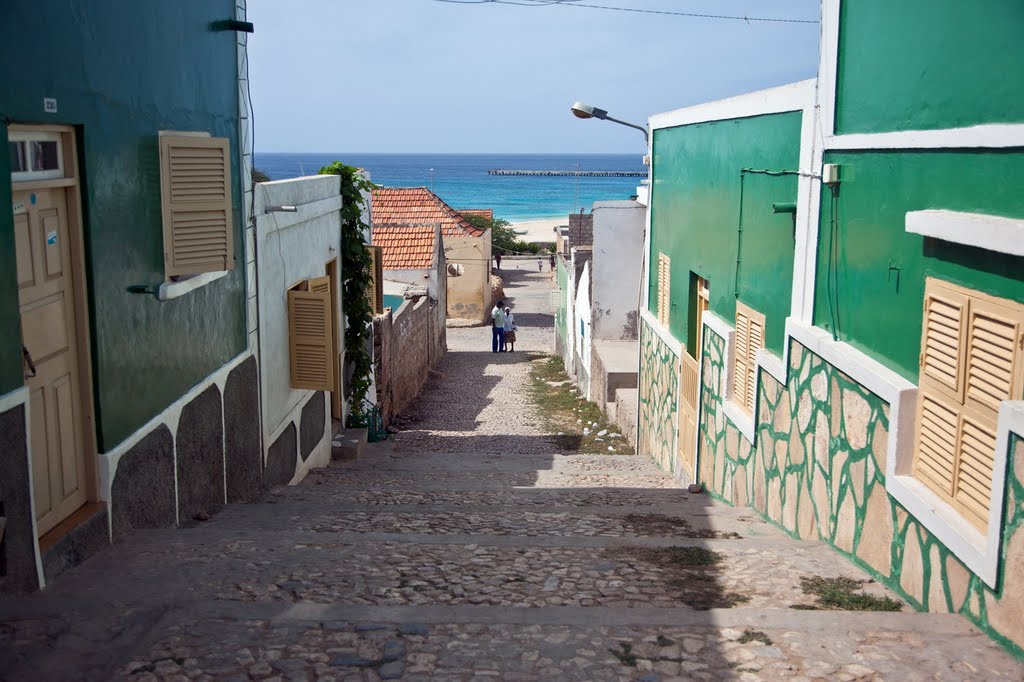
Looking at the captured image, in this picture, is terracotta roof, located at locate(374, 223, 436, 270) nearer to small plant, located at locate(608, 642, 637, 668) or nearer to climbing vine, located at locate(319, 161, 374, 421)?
climbing vine, located at locate(319, 161, 374, 421)

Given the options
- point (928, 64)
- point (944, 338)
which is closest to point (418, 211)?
point (928, 64)

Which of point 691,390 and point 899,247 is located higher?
point 899,247

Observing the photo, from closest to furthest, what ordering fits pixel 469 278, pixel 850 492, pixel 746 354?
pixel 850 492 < pixel 746 354 < pixel 469 278

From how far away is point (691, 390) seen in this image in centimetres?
1115

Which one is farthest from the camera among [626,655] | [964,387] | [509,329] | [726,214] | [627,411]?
[509,329]

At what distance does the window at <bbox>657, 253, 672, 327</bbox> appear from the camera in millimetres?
12773

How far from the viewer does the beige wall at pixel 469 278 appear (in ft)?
114

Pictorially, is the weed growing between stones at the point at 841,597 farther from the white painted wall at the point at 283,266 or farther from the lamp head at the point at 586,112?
the lamp head at the point at 586,112

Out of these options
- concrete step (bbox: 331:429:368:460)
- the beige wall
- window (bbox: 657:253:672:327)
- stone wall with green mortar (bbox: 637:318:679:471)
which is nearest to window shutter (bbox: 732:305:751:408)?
stone wall with green mortar (bbox: 637:318:679:471)

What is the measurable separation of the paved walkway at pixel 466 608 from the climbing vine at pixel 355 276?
5.79 m

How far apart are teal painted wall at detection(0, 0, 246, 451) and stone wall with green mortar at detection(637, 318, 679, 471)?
6.26 metres

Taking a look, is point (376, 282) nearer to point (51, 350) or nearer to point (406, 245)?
point (51, 350)

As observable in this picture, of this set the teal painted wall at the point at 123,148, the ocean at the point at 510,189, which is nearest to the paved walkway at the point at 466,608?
the teal painted wall at the point at 123,148

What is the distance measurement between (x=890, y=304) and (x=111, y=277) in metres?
4.74
